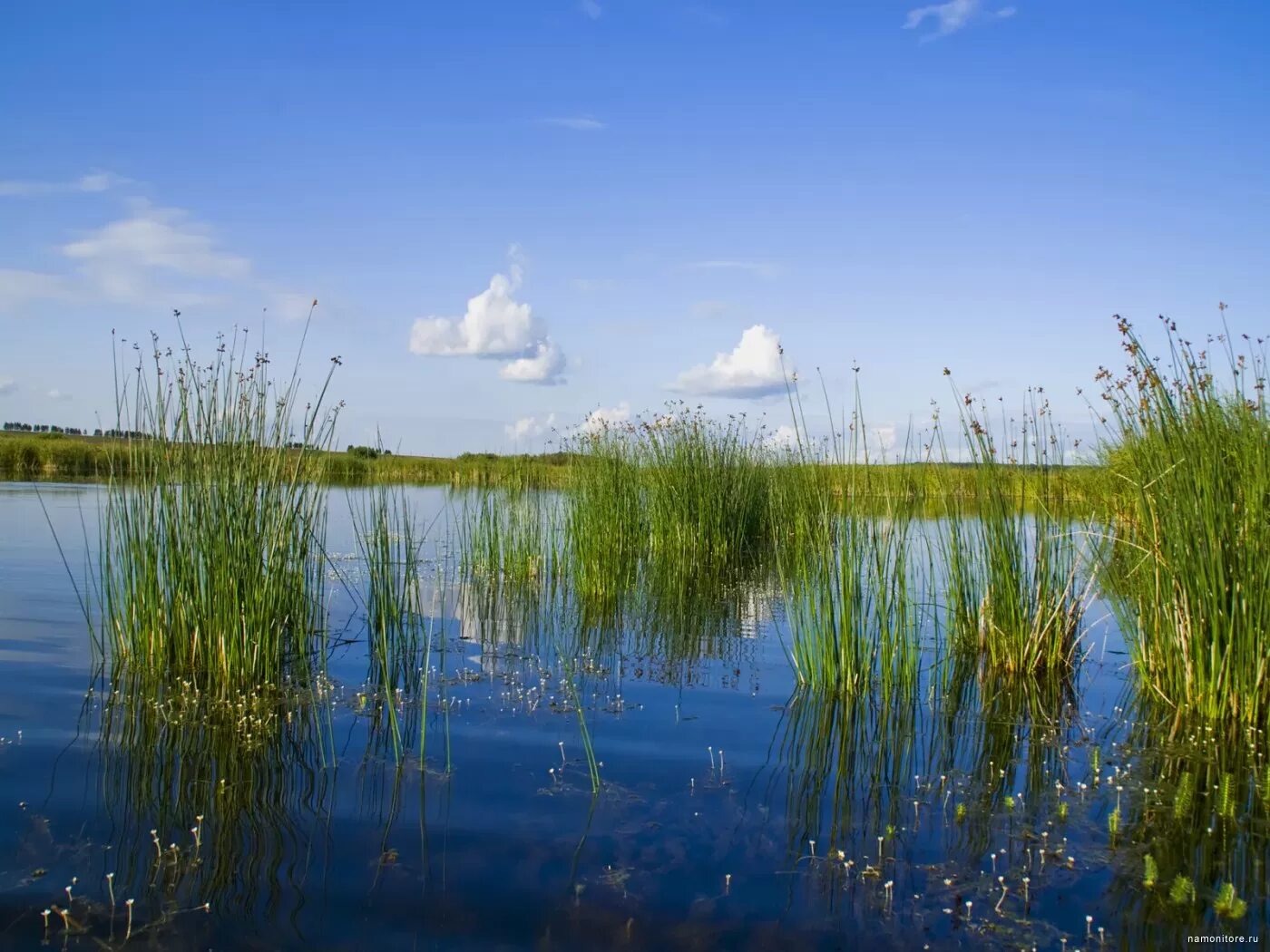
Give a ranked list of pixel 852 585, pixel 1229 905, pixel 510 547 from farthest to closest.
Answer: pixel 510 547
pixel 852 585
pixel 1229 905

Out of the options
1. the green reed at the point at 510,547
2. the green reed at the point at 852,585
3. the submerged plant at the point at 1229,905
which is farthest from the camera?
the green reed at the point at 510,547

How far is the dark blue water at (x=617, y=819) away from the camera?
10.6ft

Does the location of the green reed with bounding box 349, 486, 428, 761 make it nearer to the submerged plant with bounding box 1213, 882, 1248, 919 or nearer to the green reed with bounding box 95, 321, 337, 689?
the green reed with bounding box 95, 321, 337, 689

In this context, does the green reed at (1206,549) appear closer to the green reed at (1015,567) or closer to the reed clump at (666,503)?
the green reed at (1015,567)

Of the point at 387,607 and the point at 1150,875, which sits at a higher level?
the point at 387,607

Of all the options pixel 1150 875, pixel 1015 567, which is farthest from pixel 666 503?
pixel 1150 875

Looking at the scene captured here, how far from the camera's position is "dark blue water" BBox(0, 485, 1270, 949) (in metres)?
3.24

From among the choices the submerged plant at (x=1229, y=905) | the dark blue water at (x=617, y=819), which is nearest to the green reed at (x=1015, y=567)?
the dark blue water at (x=617, y=819)

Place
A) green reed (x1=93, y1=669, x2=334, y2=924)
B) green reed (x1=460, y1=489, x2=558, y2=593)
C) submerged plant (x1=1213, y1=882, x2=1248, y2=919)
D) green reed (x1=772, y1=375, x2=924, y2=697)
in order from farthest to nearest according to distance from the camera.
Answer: green reed (x1=460, y1=489, x2=558, y2=593) < green reed (x1=772, y1=375, x2=924, y2=697) < green reed (x1=93, y1=669, x2=334, y2=924) < submerged plant (x1=1213, y1=882, x2=1248, y2=919)

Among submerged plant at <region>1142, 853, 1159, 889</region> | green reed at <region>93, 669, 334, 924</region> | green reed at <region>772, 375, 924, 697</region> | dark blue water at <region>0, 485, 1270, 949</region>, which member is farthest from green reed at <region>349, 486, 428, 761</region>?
submerged plant at <region>1142, 853, 1159, 889</region>

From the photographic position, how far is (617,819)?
413 cm

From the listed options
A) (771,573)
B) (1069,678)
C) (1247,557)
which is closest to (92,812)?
(1247,557)

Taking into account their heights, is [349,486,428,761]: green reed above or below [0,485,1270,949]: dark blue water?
above

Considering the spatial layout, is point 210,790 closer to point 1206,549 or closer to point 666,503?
point 1206,549
